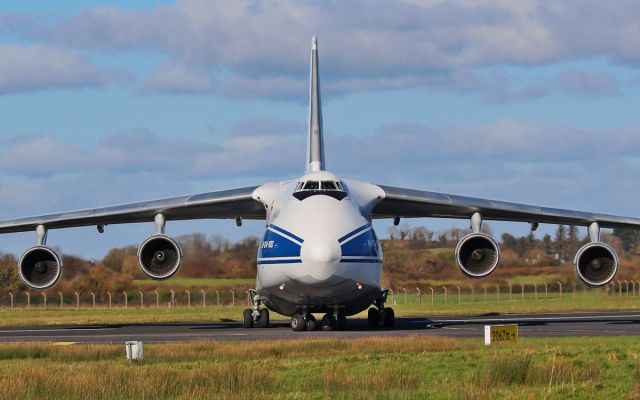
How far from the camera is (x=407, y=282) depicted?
45.6m

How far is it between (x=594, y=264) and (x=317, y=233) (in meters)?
8.36

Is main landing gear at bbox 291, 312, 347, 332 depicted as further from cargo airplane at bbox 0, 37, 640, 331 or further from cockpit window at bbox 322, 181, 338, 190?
cockpit window at bbox 322, 181, 338, 190

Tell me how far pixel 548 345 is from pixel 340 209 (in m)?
7.32

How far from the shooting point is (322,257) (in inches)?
1016

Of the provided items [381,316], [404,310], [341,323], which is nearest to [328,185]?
[341,323]

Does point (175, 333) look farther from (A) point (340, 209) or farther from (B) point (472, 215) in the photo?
(B) point (472, 215)

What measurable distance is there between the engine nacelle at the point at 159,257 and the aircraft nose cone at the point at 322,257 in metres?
5.53

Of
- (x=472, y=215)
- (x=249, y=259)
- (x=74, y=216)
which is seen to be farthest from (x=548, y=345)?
(x=249, y=259)

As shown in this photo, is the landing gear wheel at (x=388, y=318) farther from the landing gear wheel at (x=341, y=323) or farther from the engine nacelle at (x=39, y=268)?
the engine nacelle at (x=39, y=268)

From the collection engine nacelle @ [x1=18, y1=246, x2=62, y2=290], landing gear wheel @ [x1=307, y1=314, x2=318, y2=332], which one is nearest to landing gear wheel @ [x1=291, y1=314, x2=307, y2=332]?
landing gear wheel @ [x1=307, y1=314, x2=318, y2=332]

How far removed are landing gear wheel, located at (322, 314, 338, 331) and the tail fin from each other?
4.81 meters

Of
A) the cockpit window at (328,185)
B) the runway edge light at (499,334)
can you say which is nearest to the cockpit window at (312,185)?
the cockpit window at (328,185)

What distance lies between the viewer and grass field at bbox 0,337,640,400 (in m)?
14.1

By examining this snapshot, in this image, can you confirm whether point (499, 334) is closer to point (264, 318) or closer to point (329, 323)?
point (329, 323)
